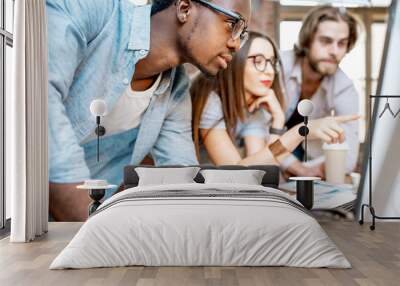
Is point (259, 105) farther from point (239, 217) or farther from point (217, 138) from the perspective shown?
point (239, 217)

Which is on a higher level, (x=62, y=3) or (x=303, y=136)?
(x=62, y=3)

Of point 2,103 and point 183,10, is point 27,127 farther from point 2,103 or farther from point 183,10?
point 183,10

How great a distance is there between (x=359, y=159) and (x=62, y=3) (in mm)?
4217

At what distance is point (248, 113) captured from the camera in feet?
25.0

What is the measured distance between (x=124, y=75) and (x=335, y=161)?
290 centimetres

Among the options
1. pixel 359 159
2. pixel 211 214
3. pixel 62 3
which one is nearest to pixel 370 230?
pixel 359 159

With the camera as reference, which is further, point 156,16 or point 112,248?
point 156,16

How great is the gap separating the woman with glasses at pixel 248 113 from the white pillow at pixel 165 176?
0.84 m

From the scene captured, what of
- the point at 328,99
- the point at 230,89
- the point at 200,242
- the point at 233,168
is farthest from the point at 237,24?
the point at 200,242

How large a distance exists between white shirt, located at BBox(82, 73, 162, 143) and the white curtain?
121 cm

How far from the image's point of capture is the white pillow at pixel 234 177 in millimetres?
6613

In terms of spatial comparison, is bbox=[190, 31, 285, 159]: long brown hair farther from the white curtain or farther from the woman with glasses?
the white curtain

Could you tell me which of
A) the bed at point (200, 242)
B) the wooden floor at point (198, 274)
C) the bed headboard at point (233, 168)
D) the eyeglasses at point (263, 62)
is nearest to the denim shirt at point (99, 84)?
the bed headboard at point (233, 168)

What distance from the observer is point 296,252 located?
4418 millimetres
